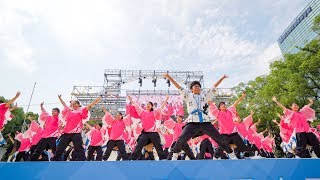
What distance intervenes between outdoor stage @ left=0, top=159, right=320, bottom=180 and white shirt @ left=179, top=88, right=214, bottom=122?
2.37 m

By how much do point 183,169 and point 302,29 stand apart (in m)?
61.0

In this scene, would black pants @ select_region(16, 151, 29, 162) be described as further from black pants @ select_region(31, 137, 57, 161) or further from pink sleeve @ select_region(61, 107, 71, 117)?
pink sleeve @ select_region(61, 107, 71, 117)

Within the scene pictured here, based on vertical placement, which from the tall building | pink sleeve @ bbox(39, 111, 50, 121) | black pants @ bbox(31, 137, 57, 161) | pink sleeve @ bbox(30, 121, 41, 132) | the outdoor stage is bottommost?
the outdoor stage

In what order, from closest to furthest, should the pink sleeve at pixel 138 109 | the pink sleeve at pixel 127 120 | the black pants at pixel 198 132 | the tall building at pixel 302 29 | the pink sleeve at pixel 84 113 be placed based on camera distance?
the black pants at pixel 198 132
the pink sleeve at pixel 84 113
the pink sleeve at pixel 138 109
the pink sleeve at pixel 127 120
the tall building at pixel 302 29

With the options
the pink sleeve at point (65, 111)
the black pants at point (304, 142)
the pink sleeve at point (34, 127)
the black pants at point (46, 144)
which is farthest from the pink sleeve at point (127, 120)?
the black pants at point (304, 142)

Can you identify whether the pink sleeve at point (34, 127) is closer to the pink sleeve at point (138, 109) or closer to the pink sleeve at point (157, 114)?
the pink sleeve at point (138, 109)

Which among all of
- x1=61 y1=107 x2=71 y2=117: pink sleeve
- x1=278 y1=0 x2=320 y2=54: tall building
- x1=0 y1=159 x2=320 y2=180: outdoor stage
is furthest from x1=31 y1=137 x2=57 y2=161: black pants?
x1=278 y1=0 x2=320 y2=54: tall building

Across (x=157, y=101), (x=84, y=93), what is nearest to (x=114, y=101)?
(x=84, y=93)

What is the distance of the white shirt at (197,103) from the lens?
6.35m

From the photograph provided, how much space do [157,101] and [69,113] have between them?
22500mm

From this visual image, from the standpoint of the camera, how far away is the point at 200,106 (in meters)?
6.48

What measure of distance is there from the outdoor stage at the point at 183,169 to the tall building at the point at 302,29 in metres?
51.1

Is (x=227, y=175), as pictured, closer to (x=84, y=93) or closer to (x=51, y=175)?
(x=51, y=175)

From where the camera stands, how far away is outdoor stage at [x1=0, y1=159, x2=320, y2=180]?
3.88 metres
